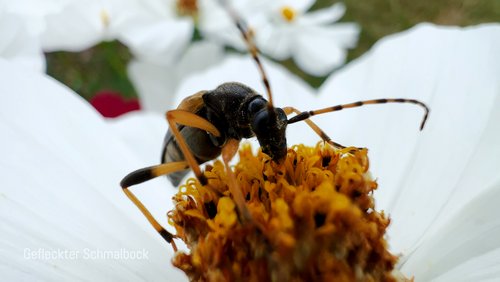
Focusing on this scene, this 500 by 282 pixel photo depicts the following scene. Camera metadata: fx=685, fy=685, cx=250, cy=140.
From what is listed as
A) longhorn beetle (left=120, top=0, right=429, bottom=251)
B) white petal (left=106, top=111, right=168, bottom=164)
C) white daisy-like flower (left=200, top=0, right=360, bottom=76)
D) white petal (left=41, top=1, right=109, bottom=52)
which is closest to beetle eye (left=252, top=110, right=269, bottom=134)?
longhorn beetle (left=120, top=0, right=429, bottom=251)

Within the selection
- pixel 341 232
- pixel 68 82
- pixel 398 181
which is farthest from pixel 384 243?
pixel 68 82

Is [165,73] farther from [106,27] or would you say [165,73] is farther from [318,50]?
[318,50]

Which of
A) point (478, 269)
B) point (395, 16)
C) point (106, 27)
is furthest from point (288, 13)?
point (395, 16)

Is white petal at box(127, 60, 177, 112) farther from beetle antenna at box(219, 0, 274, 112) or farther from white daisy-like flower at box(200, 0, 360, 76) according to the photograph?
beetle antenna at box(219, 0, 274, 112)

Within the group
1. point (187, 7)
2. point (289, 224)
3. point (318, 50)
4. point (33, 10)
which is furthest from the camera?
point (318, 50)

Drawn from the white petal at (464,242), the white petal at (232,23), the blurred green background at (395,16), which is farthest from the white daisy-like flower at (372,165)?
the blurred green background at (395,16)

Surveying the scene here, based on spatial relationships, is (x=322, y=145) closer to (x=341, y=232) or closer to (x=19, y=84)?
(x=341, y=232)
